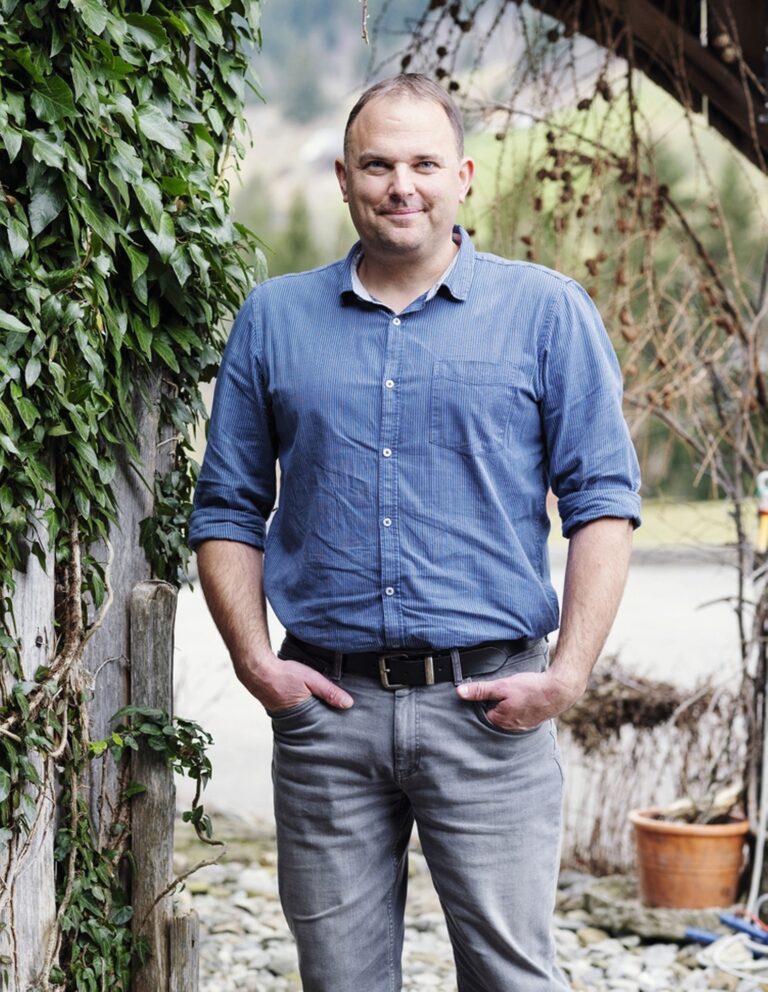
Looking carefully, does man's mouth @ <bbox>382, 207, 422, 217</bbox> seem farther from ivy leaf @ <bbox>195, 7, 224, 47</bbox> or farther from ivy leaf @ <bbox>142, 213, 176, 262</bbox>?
ivy leaf @ <bbox>195, 7, 224, 47</bbox>

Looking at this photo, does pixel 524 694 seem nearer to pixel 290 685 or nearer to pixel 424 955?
pixel 290 685

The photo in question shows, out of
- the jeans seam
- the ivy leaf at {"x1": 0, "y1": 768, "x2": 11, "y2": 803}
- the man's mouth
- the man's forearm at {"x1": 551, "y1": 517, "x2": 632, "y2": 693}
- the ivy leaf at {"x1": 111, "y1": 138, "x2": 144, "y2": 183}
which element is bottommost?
the jeans seam

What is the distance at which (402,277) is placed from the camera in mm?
2104

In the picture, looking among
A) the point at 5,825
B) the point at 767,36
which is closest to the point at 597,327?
the point at 5,825

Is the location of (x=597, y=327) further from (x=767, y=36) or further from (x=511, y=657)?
(x=767, y=36)

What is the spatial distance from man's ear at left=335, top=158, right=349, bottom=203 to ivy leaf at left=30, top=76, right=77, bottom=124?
412 mm

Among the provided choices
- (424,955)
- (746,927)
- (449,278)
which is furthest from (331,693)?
(746,927)

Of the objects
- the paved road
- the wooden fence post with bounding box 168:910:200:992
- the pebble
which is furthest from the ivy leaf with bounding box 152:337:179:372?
the paved road

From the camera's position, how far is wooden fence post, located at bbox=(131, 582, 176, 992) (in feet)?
7.93

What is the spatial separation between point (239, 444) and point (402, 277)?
38cm

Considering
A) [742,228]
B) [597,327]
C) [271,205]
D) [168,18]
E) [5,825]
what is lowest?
[5,825]

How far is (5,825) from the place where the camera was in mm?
2186

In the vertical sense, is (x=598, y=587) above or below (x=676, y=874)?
above

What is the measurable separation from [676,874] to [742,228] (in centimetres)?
1264
